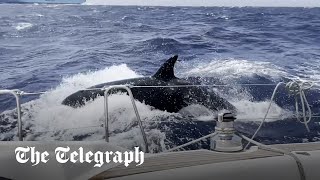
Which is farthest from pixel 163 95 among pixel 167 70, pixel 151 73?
pixel 151 73

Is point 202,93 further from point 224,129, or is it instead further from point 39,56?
point 39,56

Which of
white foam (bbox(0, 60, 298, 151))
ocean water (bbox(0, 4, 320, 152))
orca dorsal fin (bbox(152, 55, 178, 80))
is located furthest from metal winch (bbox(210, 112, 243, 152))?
orca dorsal fin (bbox(152, 55, 178, 80))

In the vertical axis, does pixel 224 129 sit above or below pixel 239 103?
above

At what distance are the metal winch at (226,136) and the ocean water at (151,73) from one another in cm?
145

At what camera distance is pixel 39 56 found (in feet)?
56.1

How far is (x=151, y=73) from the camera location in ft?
44.9

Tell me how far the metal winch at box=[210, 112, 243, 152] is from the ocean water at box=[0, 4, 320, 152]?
1.45m

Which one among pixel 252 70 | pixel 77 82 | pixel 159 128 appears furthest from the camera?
pixel 252 70

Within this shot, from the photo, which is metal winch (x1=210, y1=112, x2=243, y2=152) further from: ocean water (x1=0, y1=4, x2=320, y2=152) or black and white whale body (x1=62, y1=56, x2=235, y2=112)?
black and white whale body (x1=62, y1=56, x2=235, y2=112)

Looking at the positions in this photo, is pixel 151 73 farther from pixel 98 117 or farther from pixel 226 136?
pixel 226 136

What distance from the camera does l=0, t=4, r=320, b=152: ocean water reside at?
586 cm

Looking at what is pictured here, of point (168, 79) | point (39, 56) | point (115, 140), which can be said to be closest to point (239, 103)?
point (168, 79)

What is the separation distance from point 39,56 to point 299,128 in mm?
12995

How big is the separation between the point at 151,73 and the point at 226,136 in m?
11.5
